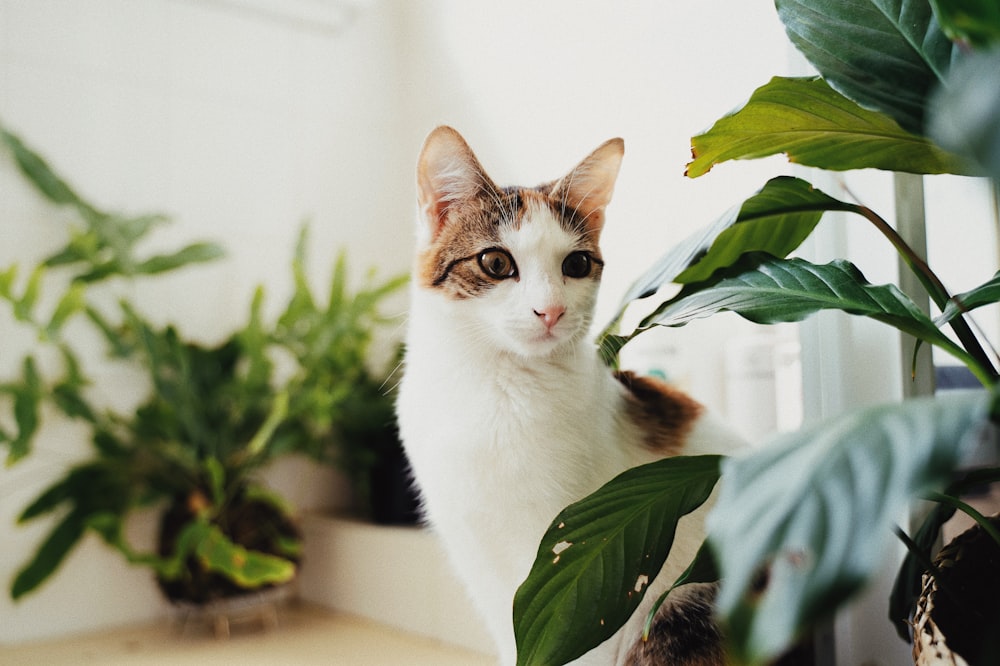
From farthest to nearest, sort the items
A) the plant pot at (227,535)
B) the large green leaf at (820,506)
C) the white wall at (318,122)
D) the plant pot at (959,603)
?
1. the plant pot at (227,535)
2. the white wall at (318,122)
3. the plant pot at (959,603)
4. the large green leaf at (820,506)

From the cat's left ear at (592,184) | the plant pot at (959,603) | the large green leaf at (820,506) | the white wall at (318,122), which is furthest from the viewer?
the white wall at (318,122)

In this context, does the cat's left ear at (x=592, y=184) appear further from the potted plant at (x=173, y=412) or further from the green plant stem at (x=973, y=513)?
the potted plant at (x=173, y=412)

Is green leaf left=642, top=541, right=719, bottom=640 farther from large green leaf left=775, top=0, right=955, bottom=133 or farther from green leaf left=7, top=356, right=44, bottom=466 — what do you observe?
green leaf left=7, top=356, right=44, bottom=466

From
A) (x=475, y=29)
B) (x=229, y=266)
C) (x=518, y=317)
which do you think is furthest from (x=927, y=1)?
(x=229, y=266)

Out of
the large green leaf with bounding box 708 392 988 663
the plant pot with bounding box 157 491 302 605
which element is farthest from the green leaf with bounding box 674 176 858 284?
the plant pot with bounding box 157 491 302 605

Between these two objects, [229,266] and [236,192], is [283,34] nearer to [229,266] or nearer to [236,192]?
[236,192]

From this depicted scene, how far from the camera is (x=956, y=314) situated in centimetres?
63

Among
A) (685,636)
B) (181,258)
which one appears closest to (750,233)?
(685,636)

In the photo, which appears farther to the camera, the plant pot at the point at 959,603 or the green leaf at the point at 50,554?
the green leaf at the point at 50,554

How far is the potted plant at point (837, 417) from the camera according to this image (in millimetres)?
331

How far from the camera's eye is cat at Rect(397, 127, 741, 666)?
0.79m

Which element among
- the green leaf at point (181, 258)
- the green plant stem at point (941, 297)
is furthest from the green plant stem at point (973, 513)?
the green leaf at point (181, 258)

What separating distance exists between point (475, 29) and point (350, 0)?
332 mm

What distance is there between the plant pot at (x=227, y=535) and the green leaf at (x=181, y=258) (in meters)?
0.45
